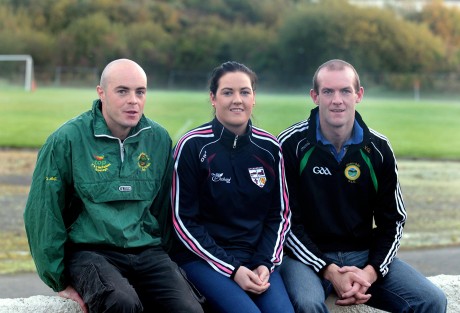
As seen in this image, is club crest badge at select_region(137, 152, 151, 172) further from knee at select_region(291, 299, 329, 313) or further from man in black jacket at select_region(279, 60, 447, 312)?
knee at select_region(291, 299, 329, 313)

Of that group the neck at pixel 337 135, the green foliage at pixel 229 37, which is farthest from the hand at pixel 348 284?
the green foliage at pixel 229 37

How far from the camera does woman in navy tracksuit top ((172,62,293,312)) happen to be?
3.29 m

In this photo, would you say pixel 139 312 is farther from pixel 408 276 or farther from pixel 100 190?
pixel 408 276

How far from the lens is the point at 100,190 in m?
3.19

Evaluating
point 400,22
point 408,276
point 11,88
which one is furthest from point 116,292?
point 400,22

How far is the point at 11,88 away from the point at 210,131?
50202mm

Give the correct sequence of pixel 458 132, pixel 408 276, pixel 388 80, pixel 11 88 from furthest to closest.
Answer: pixel 388 80 → pixel 11 88 → pixel 458 132 → pixel 408 276

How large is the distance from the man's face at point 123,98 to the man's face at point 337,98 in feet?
3.18

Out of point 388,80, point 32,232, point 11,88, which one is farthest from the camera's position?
point 388,80

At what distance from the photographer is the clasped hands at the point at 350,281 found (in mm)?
3438

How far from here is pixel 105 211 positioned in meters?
3.16

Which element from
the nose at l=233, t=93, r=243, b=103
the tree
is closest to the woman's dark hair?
the nose at l=233, t=93, r=243, b=103

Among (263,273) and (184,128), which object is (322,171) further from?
(184,128)

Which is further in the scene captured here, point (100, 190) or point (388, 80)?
point (388, 80)
